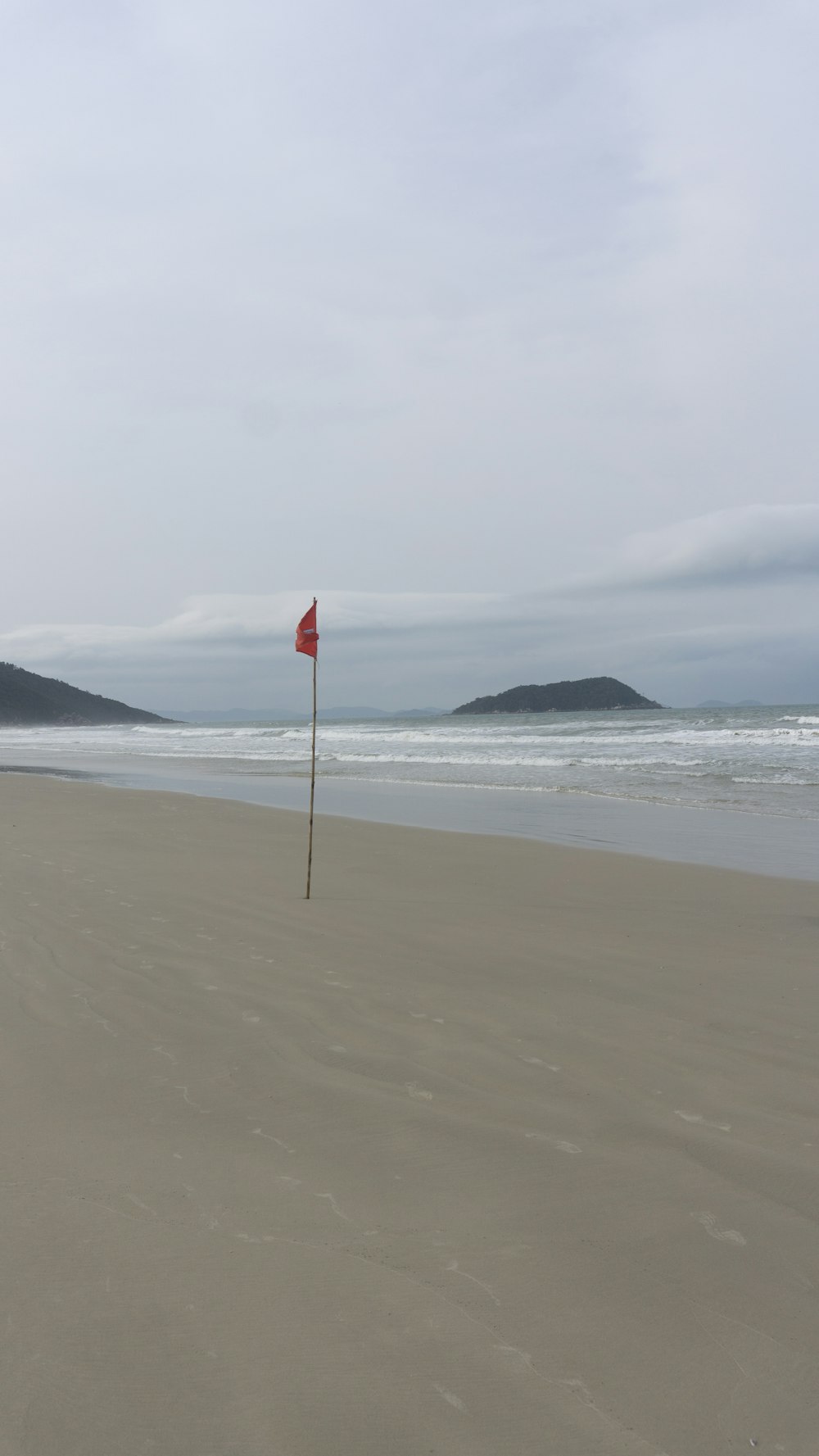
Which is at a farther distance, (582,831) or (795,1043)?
(582,831)

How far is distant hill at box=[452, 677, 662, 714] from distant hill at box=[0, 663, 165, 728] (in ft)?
220

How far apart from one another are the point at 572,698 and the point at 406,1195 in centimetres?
12961

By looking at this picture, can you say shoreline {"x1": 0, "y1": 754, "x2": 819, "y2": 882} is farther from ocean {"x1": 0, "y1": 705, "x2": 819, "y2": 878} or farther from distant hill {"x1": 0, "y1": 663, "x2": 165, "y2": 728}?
distant hill {"x1": 0, "y1": 663, "x2": 165, "y2": 728}

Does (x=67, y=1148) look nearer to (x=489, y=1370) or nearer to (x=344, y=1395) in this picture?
(x=344, y=1395)

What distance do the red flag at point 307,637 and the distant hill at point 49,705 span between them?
126 metres

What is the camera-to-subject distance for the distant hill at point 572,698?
422 feet

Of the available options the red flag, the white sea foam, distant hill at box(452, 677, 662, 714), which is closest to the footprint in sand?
the red flag

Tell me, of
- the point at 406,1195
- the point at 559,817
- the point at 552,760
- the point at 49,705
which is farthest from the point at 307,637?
the point at 49,705

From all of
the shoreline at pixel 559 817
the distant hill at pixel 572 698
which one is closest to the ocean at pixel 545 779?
the shoreline at pixel 559 817

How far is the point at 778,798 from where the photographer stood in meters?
16.8

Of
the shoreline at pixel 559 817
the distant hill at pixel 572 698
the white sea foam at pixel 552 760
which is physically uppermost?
the distant hill at pixel 572 698

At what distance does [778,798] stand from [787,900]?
9.72 metres

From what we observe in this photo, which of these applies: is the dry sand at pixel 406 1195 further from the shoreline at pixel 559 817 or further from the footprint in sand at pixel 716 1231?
the shoreline at pixel 559 817

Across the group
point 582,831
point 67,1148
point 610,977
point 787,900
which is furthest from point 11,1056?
point 582,831
